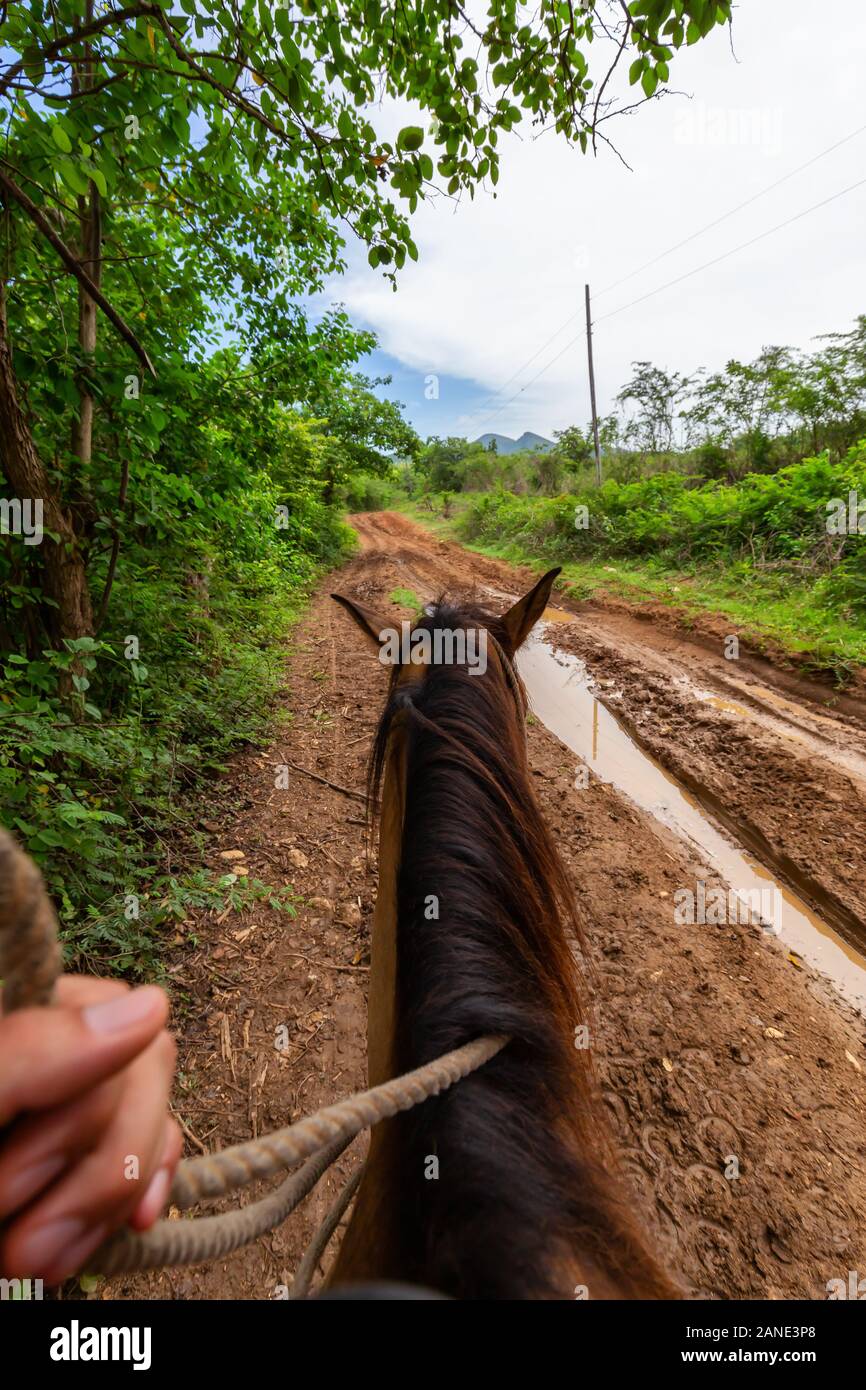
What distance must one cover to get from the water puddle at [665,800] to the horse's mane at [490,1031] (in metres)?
2.20

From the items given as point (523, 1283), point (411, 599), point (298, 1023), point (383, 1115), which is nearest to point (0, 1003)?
point (383, 1115)

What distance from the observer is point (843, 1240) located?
1633 millimetres

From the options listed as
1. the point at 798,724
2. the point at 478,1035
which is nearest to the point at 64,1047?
the point at 478,1035

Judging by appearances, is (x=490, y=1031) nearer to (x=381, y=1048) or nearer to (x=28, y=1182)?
(x=381, y=1048)

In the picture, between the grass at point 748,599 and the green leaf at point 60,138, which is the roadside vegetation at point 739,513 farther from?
the green leaf at point 60,138

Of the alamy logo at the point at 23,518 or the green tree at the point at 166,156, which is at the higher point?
the green tree at the point at 166,156

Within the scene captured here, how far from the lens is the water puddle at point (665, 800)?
266 centimetres

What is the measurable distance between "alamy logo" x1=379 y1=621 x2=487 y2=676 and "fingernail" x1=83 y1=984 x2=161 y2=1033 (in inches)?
51.1

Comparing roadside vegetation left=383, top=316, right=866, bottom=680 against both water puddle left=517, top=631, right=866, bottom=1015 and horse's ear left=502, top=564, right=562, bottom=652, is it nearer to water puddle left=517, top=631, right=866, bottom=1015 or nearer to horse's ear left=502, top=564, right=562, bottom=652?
water puddle left=517, top=631, right=866, bottom=1015

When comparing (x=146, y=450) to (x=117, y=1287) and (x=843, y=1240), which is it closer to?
(x=117, y=1287)

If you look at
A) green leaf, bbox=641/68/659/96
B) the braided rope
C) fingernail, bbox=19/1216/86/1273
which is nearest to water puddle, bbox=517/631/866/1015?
the braided rope

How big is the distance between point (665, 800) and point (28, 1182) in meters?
4.15

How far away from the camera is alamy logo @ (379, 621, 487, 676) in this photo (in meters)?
1.70
